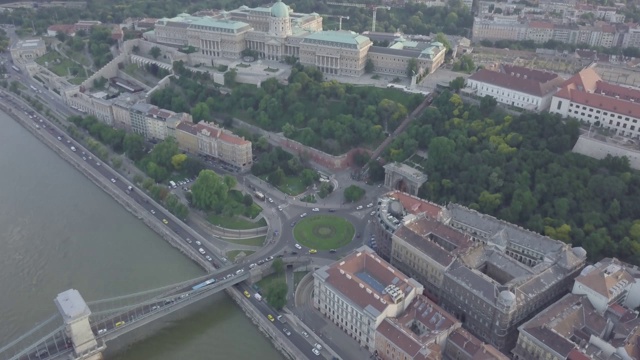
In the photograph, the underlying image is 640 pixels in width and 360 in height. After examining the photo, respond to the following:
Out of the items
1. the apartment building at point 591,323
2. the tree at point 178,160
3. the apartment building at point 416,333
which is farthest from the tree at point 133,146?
the apartment building at point 591,323

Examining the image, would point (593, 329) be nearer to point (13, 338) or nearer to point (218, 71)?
point (13, 338)

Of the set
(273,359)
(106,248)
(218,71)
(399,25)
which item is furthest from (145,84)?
(273,359)

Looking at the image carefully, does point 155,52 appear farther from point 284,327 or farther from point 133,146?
point 284,327

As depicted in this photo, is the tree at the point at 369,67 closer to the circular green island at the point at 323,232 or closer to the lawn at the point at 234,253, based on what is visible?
the circular green island at the point at 323,232

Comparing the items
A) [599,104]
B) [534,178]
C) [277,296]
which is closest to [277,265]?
[277,296]

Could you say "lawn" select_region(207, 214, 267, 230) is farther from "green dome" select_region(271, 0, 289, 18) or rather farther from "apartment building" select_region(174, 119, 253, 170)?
"green dome" select_region(271, 0, 289, 18)

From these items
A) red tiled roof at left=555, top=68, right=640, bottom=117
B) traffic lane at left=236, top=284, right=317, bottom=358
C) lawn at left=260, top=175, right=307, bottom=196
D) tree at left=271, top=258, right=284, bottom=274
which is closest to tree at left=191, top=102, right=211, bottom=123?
lawn at left=260, top=175, right=307, bottom=196
